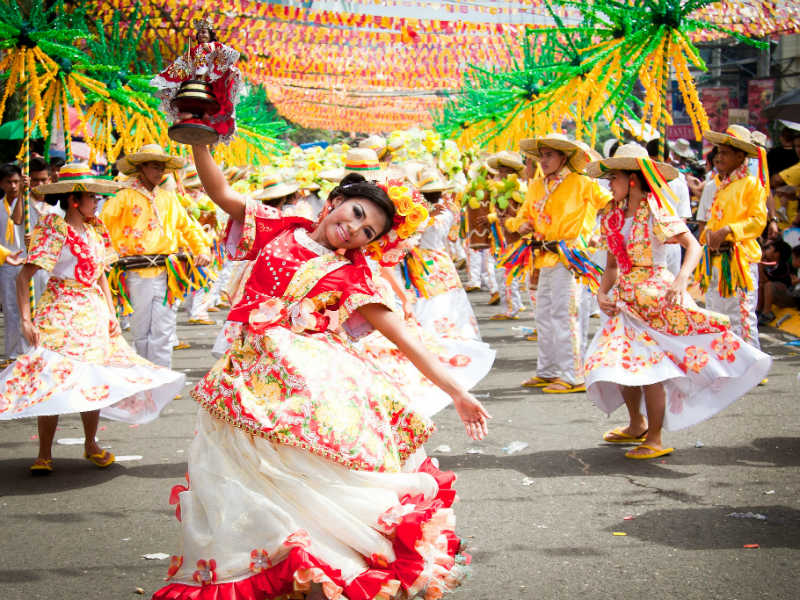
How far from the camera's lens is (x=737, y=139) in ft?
26.7

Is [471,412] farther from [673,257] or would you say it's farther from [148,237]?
[673,257]

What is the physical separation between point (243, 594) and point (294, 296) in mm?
1008

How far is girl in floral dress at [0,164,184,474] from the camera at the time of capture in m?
5.66

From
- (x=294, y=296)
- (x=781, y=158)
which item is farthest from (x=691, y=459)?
(x=781, y=158)

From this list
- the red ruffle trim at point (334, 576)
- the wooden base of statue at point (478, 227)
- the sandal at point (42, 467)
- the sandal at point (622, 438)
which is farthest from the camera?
the wooden base of statue at point (478, 227)

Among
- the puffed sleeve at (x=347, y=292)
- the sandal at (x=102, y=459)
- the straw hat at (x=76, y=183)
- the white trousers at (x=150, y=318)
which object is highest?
the straw hat at (x=76, y=183)

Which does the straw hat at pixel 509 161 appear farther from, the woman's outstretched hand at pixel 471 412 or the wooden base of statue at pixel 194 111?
the woman's outstretched hand at pixel 471 412

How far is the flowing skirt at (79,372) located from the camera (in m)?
5.61

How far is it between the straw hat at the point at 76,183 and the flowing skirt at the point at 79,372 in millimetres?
566

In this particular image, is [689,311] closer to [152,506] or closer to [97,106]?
[152,506]

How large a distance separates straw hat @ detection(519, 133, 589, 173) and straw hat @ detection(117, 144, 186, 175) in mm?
3082

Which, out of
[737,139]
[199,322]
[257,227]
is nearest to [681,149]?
[737,139]

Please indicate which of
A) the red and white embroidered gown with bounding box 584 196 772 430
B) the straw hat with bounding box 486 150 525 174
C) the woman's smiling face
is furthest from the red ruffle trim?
the straw hat with bounding box 486 150 525 174

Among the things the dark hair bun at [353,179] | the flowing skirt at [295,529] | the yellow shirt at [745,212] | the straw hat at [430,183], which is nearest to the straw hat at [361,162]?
the straw hat at [430,183]
